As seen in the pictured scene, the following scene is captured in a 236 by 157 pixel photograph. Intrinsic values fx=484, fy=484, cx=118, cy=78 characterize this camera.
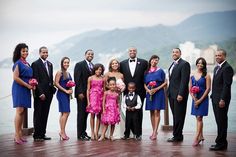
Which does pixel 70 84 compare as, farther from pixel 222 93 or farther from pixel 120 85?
pixel 222 93

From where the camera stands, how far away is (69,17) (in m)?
20.8

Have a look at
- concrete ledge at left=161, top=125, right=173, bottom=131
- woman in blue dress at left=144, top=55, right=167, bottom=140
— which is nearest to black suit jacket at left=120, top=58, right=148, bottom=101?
woman in blue dress at left=144, top=55, right=167, bottom=140

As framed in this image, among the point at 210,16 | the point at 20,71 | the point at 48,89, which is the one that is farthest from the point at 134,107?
Result: the point at 210,16

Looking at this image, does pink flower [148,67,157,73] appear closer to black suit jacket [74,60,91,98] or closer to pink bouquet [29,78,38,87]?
black suit jacket [74,60,91,98]

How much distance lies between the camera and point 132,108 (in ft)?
23.9

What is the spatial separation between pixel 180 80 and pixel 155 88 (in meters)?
0.43

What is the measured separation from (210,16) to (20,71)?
1446 cm

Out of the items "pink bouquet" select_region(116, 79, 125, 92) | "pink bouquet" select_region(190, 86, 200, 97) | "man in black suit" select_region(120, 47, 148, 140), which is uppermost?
"man in black suit" select_region(120, 47, 148, 140)

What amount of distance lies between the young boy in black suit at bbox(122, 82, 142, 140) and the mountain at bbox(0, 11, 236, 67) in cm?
1268

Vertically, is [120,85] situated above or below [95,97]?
above

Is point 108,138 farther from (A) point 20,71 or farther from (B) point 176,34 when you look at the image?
(B) point 176,34

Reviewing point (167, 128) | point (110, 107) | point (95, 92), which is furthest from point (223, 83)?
point (167, 128)

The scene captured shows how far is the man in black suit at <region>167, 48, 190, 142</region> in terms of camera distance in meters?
7.01

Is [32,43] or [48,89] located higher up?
[32,43]
